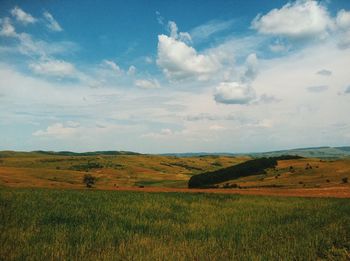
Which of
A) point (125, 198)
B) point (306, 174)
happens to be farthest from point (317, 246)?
point (306, 174)

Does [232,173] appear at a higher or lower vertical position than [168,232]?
higher

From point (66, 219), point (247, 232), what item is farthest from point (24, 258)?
point (247, 232)

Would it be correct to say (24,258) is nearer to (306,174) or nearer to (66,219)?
(66,219)

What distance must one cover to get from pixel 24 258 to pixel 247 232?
10.3m

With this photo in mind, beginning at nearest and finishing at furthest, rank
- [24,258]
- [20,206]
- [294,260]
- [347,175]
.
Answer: [24,258] < [294,260] < [20,206] < [347,175]

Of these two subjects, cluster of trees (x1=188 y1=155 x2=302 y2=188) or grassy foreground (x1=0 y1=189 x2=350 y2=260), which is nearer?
grassy foreground (x1=0 y1=189 x2=350 y2=260)

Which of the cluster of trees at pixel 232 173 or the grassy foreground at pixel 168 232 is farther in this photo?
the cluster of trees at pixel 232 173

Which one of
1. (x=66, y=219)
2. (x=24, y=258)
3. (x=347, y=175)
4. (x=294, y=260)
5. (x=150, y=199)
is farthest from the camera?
(x=347, y=175)

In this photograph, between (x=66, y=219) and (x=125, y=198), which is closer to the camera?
(x=66, y=219)

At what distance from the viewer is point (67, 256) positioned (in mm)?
11859

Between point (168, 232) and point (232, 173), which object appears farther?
point (232, 173)

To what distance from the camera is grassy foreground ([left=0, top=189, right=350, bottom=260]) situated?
495 inches

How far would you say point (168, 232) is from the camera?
57.3 ft

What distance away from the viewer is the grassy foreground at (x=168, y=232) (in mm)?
12584
